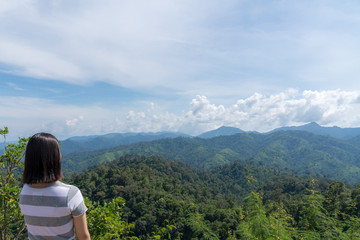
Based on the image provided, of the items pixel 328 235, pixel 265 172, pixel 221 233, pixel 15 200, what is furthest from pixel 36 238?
pixel 265 172

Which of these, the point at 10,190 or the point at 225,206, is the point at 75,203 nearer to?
the point at 10,190

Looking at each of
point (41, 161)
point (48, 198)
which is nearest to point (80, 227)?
point (48, 198)

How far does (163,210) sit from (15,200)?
43.4 m

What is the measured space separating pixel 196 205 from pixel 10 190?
38131 millimetres

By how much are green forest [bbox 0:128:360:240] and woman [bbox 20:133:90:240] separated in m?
1.32

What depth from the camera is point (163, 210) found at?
43.1 meters

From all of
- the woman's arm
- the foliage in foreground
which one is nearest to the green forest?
the foliage in foreground

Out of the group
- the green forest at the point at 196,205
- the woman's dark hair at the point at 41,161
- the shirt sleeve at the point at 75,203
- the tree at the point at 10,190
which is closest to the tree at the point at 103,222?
the green forest at the point at 196,205

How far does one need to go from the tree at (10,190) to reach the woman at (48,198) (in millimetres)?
1928

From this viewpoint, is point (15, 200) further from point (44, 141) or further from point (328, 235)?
point (328, 235)

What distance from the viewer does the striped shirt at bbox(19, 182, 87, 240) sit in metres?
1.72

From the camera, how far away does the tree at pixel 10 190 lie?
3264mm

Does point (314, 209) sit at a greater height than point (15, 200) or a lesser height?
lesser

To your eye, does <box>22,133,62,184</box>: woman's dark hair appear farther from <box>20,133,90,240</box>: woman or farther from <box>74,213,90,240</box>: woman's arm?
<box>74,213,90,240</box>: woman's arm
